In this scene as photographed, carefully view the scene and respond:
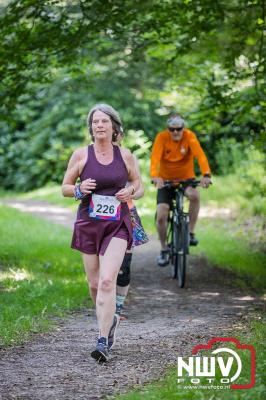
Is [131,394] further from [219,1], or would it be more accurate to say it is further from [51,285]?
[219,1]

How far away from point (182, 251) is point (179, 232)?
43 cm

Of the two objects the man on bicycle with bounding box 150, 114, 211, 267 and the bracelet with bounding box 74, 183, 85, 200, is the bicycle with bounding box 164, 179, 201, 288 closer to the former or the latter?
the man on bicycle with bounding box 150, 114, 211, 267

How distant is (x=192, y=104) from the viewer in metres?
16.9

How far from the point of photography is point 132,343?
7156 millimetres

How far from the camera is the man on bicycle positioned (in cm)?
1080

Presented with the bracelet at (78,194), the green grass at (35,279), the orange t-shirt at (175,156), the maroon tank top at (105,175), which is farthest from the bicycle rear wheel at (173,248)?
the bracelet at (78,194)

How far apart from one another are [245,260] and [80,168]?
618 centimetres

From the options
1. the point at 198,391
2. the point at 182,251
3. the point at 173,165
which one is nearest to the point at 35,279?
the point at 182,251

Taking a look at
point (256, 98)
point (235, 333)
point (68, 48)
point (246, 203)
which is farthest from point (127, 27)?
point (246, 203)

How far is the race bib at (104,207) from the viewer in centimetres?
654

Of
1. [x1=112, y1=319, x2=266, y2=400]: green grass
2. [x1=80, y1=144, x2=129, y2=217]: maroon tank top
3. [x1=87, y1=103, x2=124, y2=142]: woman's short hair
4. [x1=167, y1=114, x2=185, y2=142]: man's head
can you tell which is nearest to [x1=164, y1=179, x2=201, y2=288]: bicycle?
[x1=167, y1=114, x2=185, y2=142]: man's head

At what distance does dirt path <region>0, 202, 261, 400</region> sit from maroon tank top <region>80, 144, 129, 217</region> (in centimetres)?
129

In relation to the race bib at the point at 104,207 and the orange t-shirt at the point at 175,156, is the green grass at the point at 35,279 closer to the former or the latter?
the race bib at the point at 104,207
